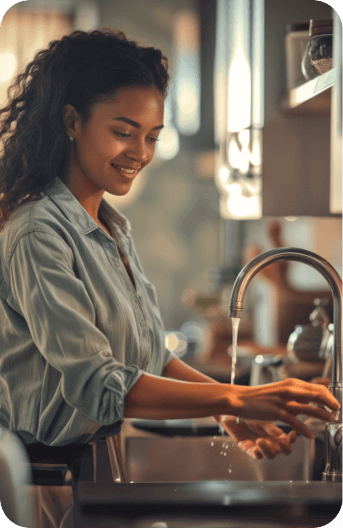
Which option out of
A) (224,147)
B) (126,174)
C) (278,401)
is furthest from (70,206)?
(278,401)

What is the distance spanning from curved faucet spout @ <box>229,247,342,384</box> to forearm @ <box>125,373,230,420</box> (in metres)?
0.09

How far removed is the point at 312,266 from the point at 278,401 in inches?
6.3

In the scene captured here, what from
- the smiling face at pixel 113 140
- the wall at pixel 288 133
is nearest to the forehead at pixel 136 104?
the smiling face at pixel 113 140

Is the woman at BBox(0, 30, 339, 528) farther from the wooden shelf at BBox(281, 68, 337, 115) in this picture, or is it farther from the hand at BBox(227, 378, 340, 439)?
the wooden shelf at BBox(281, 68, 337, 115)

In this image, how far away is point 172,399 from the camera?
0.62m

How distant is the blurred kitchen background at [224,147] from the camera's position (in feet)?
2.17

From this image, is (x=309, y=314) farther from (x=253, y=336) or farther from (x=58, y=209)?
(x=58, y=209)

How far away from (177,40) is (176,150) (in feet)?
0.40

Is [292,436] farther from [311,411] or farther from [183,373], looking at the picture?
[183,373]

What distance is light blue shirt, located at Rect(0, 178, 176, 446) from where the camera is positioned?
59 cm

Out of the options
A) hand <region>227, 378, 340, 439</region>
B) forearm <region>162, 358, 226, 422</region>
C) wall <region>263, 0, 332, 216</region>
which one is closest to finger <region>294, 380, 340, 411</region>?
hand <region>227, 378, 340, 439</region>

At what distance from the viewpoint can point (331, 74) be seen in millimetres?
694

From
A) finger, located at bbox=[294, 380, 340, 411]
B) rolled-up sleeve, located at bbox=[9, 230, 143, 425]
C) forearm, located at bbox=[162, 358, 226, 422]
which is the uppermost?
rolled-up sleeve, located at bbox=[9, 230, 143, 425]

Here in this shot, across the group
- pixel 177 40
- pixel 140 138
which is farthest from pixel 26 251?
pixel 177 40
